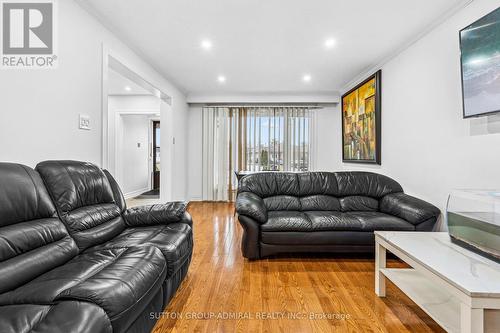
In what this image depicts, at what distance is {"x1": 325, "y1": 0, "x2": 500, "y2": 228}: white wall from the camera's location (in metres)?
2.10

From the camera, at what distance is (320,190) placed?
3.30 m

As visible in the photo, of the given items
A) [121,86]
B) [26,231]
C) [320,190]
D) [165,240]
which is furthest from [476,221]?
Answer: [121,86]

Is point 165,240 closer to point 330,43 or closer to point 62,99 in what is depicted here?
point 62,99

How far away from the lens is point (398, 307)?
1.79 meters

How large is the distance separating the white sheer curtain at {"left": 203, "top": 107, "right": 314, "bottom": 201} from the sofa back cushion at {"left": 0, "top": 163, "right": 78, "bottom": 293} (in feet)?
13.8

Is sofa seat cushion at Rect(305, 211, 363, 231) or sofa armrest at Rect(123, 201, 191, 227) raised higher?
sofa armrest at Rect(123, 201, 191, 227)

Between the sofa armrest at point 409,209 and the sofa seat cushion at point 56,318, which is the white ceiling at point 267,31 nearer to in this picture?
the sofa armrest at point 409,209

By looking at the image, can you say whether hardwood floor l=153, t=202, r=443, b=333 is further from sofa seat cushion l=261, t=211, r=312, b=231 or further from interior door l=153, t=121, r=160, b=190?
interior door l=153, t=121, r=160, b=190

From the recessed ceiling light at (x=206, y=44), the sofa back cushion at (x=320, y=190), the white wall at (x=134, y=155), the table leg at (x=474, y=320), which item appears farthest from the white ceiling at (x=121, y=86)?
the table leg at (x=474, y=320)

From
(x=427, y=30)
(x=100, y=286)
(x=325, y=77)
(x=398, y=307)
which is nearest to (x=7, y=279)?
(x=100, y=286)

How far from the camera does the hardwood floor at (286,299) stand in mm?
1603

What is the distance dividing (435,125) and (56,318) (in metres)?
3.50

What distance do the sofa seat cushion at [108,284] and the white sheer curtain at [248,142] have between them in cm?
425

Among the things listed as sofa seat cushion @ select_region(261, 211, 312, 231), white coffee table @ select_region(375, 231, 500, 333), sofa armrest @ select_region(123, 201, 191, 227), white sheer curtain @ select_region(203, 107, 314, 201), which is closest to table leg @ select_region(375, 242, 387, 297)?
white coffee table @ select_region(375, 231, 500, 333)
